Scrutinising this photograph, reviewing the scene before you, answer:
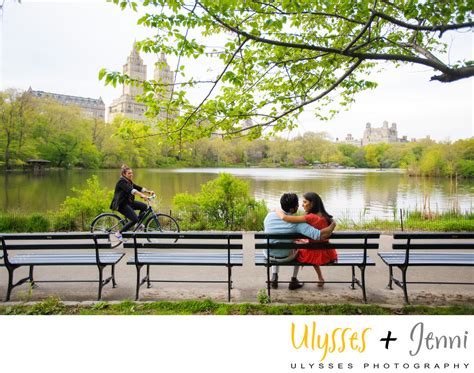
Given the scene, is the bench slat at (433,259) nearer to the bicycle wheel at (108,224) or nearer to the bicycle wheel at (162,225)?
the bicycle wheel at (162,225)

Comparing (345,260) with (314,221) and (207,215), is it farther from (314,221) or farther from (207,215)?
(207,215)

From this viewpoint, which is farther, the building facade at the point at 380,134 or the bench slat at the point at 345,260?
the building facade at the point at 380,134

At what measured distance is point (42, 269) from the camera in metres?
5.24

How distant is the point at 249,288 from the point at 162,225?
3.67 meters

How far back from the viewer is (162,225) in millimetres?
7609

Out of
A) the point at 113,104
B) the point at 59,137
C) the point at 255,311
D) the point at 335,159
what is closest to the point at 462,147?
the point at 335,159

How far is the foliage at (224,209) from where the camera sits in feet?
29.0

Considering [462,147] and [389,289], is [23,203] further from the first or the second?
[462,147]

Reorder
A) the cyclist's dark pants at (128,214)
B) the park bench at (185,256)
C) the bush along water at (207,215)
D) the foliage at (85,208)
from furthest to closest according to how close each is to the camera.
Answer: the foliage at (85,208)
the bush along water at (207,215)
the cyclist's dark pants at (128,214)
the park bench at (185,256)

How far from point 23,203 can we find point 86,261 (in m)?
15.8

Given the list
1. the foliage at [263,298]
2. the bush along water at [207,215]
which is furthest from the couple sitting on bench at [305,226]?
the bush along water at [207,215]

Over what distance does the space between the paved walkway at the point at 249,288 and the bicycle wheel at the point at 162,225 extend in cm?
167

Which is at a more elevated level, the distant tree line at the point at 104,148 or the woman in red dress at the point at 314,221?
the distant tree line at the point at 104,148

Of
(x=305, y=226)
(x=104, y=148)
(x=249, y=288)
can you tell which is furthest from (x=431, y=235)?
(x=104, y=148)
